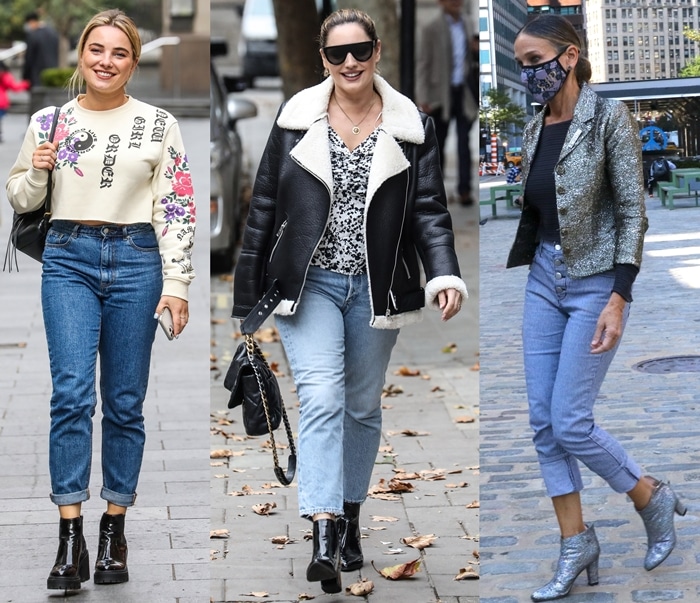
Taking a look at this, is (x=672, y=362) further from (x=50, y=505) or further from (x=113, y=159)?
(x=50, y=505)

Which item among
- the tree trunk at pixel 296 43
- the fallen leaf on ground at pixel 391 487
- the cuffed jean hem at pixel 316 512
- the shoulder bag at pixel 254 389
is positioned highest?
the tree trunk at pixel 296 43

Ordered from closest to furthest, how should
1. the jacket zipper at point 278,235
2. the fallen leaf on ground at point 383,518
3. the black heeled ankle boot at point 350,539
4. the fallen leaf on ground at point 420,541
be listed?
the jacket zipper at point 278,235 → the black heeled ankle boot at point 350,539 → the fallen leaf on ground at point 420,541 → the fallen leaf on ground at point 383,518

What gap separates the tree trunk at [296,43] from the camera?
15.0 m

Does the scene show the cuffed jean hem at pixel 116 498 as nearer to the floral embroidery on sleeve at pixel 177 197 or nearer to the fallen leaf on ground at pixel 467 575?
the floral embroidery on sleeve at pixel 177 197

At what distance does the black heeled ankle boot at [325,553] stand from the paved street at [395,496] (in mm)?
378

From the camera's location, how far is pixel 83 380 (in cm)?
475

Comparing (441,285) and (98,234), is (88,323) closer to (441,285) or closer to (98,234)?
(98,234)

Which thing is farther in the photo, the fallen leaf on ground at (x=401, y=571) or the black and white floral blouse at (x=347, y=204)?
the fallen leaf on ground at (x=401, y=571)

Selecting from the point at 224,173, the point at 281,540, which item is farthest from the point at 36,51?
the point at 281,540

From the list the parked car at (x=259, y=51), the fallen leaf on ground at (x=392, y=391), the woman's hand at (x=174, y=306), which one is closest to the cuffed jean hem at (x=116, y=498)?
the woman's hand at (x=174, y=306)

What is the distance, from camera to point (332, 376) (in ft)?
15.2

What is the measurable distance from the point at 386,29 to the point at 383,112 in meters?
8.02

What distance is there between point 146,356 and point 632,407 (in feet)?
5.37

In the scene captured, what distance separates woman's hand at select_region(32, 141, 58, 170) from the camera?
15.4 ft
